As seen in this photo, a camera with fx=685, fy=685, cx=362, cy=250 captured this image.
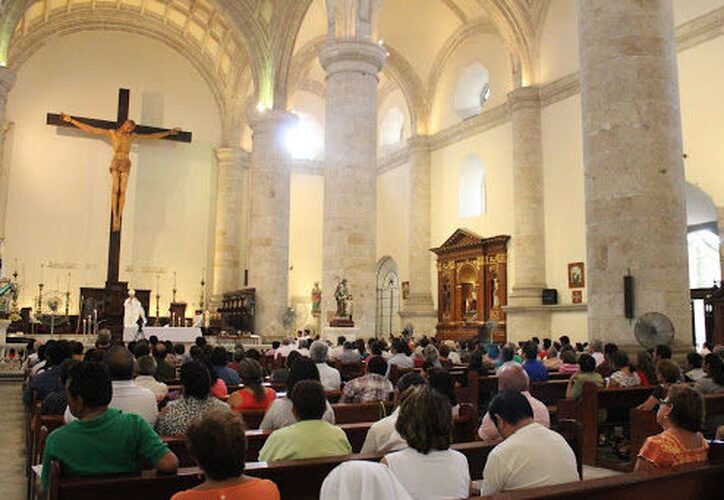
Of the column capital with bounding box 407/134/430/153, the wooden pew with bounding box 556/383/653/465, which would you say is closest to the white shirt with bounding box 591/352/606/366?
the wooden pew with bounding box 556/383/653/465

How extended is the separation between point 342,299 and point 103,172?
1467 cm

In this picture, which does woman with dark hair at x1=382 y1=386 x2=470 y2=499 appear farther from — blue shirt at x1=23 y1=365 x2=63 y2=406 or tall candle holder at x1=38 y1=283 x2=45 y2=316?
tall candle holder at x1=38 y1=283 x2=45 y2=316

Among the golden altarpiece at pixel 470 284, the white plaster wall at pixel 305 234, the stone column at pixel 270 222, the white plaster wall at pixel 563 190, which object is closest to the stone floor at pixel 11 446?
the stone column at pixel 270 222

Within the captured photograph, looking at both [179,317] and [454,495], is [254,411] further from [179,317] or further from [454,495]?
[179,317]

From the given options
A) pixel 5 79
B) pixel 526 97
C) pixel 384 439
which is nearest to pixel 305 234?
pixel 526 97

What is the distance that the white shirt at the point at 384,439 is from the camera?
3893 millimetres

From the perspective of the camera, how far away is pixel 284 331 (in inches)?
837

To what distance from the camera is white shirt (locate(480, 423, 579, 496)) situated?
3.18 m

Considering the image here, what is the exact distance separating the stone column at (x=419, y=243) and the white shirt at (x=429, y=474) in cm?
2225

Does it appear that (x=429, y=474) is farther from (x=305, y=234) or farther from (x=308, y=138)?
(x=308, y=138)

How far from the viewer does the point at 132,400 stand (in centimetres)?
454

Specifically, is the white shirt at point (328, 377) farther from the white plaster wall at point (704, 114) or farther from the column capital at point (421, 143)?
the column capital at point (421, 143)

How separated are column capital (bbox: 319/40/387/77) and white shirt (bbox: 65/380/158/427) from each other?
39.3 ft

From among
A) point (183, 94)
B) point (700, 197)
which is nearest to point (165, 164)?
point (183, 94)
